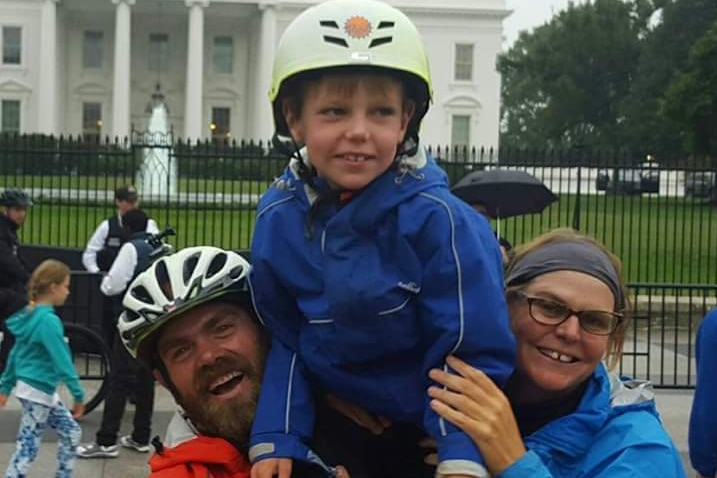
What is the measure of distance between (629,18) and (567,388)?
76.1 meters

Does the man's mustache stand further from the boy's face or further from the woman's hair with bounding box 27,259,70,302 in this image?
the woman's hair with bounding box 27,259,70,302

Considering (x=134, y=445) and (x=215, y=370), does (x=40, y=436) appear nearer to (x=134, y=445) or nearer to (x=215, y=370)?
(x=134, y=445)

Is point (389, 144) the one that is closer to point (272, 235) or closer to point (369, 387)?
point (272, 235)

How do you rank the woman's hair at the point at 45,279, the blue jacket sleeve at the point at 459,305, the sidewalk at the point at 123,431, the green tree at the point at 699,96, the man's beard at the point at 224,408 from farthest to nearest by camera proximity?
1. the green tree at the point at 699,96
2. the sidewalk at the point at 123,431
3. the woman's hair at the point at 45,279
4. the man's beard at the point at 224,408
5. the blue jacket sleeve at the point at 459,305

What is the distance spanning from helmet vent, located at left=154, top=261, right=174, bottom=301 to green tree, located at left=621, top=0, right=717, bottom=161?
191ft

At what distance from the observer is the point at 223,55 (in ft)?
234

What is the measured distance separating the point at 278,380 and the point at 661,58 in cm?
6471

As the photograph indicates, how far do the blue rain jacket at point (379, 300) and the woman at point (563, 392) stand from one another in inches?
2.4

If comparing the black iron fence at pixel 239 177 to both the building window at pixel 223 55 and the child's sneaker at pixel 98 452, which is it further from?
the building window at pixel 223 55

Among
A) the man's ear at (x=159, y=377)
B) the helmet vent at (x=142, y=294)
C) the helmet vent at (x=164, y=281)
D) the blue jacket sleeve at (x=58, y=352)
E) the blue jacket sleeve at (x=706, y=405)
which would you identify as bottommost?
the blue jacket sleeve at (x=58, y=352)

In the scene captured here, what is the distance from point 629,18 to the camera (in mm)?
74938

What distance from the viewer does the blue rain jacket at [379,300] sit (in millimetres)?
2316

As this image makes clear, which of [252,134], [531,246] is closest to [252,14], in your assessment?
[252,134]

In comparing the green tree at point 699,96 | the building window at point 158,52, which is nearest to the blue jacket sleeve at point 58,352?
the green tree at point 699,96
